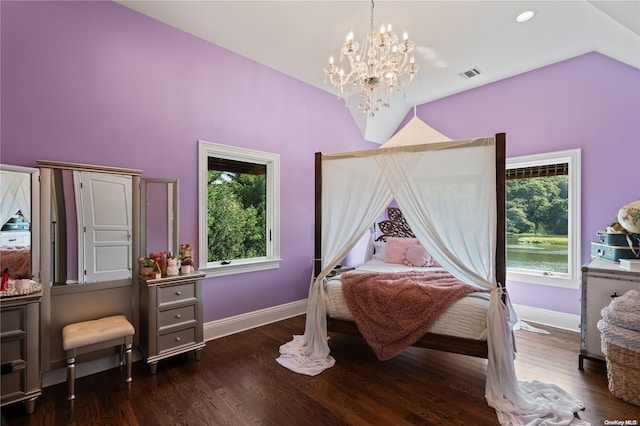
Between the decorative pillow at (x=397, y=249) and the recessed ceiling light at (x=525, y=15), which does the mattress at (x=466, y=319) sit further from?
the recessed ceiling light at (x=525, y=15)

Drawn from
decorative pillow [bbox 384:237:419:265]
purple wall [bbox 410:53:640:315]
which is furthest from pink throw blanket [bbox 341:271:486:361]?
purple wall [bbox 410:53:640:315]

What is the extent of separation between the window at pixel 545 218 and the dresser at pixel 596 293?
1.06 meters

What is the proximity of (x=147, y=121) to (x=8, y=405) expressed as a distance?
2.36m

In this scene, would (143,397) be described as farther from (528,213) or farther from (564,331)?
(528,213)

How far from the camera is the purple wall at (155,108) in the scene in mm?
2287

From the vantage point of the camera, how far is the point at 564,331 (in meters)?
3.44

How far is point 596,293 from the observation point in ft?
8.37

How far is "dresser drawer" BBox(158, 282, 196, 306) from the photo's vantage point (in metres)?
2.59

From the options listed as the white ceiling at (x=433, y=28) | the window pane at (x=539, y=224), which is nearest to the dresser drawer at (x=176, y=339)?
the white ceiling at (x=433, y=28)

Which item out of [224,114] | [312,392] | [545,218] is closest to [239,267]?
[312,392]

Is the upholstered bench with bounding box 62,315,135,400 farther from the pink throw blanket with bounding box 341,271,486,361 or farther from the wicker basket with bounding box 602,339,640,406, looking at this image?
the wicker basket with bounding box 602,339,640,406

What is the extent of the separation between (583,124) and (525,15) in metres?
1.57

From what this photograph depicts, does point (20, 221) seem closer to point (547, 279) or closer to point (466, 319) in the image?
point (466, 319)

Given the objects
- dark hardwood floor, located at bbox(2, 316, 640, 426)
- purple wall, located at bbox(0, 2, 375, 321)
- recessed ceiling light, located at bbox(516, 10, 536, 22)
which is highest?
recessed ceiling light, located at bbox(516, 10, 536, 22)
